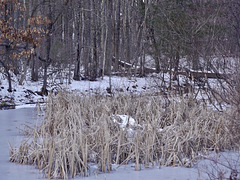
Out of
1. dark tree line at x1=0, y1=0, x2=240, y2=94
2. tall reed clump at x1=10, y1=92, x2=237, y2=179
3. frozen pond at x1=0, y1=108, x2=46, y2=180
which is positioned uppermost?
dark tree line at x1=0, y1=0, x2=240, y2=94

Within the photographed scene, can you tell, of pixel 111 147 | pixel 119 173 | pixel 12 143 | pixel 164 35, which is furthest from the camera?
pixel 164 35

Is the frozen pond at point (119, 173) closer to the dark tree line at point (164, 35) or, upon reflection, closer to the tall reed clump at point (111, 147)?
the tall reed clump at point (111, 147)

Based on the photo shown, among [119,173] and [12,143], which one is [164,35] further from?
[119,173]

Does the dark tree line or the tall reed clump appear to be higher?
the dark tree line

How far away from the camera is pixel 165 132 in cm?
606

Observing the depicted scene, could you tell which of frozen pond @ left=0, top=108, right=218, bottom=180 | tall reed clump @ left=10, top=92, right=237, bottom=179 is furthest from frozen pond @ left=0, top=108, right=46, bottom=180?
tall reed clump @ left=10, top=92, right=237, bottom=179

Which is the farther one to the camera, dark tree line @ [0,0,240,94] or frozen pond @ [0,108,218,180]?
dark tree line @ [0,0,240,94]

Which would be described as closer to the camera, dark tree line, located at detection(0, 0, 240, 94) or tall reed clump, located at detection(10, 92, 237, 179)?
tall reed clump, located at detection(10, 92, 237, 179)

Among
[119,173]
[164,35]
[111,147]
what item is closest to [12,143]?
[111,147]

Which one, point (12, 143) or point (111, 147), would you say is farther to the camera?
point (12, 143)

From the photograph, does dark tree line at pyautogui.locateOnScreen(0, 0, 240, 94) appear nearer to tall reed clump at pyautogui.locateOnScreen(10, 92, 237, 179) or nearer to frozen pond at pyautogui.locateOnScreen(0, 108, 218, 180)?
tall reed clump at pyautogui.locateOnScreen(10, 92, 237, 179)

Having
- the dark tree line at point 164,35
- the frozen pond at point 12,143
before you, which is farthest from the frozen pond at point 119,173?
the dark tree line at point 164,35

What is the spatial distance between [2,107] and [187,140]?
864cm

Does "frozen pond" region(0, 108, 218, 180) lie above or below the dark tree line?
below
